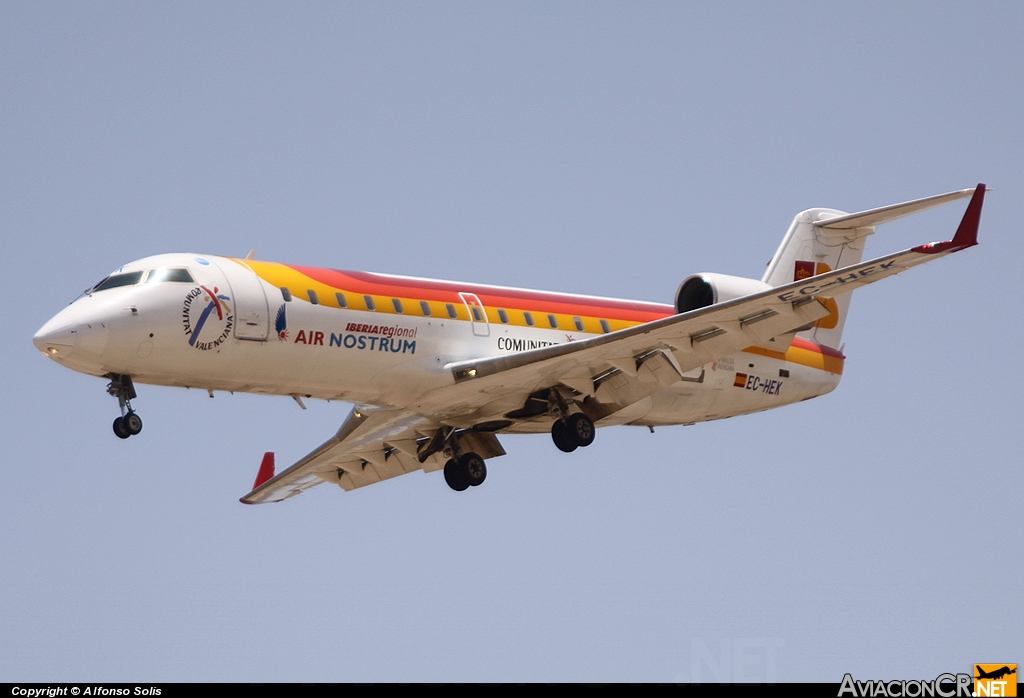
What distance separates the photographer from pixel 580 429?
2591 centimetres

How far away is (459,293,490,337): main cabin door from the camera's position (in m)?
25.7

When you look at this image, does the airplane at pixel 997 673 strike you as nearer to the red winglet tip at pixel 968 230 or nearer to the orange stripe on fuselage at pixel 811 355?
the red winglet tip at pixel 968 230

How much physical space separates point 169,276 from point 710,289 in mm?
9740

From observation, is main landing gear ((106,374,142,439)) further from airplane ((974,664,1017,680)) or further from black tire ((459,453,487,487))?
airplane ((974,664,1017,680))

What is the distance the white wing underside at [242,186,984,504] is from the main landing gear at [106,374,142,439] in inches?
192

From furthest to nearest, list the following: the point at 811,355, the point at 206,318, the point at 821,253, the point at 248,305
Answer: the point at 821,253, the point at 811,355, the point at 248,305, the point at 206,318

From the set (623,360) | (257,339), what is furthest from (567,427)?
(257,339)

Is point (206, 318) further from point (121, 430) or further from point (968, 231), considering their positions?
point (968, 231)

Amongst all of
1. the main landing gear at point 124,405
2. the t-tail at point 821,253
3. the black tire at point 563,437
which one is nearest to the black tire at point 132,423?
the main landing gear at point 124,405

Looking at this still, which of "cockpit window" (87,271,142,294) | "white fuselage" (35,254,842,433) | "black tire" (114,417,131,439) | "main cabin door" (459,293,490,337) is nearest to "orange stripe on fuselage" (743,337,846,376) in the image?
"white fuselage" (35,254,842,433)

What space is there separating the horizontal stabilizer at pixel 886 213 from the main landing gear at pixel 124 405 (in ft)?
43.2

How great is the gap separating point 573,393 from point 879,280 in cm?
554

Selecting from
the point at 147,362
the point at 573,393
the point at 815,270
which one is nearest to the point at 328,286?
the point at 147,362

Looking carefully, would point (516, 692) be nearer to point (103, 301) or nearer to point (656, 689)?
point (656, 689)
